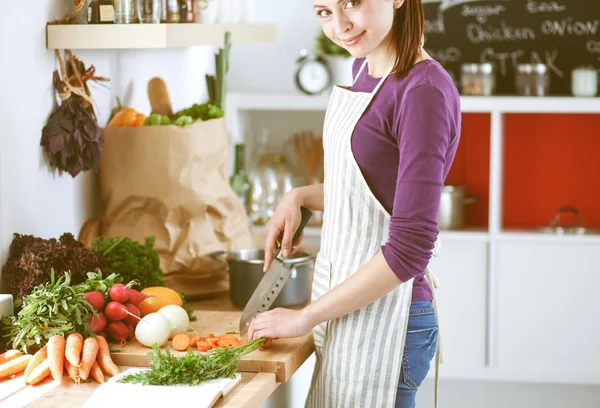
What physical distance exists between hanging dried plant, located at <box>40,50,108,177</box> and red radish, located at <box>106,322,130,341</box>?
45 centimetres

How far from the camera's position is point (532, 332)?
12.0 ft

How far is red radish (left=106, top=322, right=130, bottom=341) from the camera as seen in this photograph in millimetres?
1813

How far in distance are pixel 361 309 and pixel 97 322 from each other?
501 mm

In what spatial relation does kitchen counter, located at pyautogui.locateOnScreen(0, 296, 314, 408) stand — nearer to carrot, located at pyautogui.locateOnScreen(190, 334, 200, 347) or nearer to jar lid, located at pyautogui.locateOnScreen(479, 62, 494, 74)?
carrot, located at pyautogui.locateOnScreen(190, 334, 200, 347)

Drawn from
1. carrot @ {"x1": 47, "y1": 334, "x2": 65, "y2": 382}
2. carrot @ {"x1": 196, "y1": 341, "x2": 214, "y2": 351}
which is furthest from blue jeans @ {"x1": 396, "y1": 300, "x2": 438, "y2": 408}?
carrot @ {"x1": 47, "y1": 334, "x2": 65, "y2": 382}

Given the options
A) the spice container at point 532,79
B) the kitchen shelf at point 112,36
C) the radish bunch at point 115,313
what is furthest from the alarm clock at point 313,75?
the radish bunch at point 115,313

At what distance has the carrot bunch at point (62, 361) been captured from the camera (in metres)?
1.62

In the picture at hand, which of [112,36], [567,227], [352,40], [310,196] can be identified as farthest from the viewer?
[567,227]

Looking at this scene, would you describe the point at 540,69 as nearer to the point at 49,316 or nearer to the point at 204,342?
the point at 204,342

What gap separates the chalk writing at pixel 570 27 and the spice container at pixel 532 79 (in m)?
0.18

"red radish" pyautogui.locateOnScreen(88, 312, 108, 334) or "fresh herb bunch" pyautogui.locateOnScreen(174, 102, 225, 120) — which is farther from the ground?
"fresh herb bunch" pyautogui.locateOnScreen(174, 102, 225, 120)

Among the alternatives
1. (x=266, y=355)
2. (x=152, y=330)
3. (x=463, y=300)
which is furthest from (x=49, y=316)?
(x=463, y=300)

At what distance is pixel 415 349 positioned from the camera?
68.4 inches

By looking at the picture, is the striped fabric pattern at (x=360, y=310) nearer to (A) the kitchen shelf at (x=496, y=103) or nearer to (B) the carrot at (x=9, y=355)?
(B) the carrot at (x=9, y=355)
